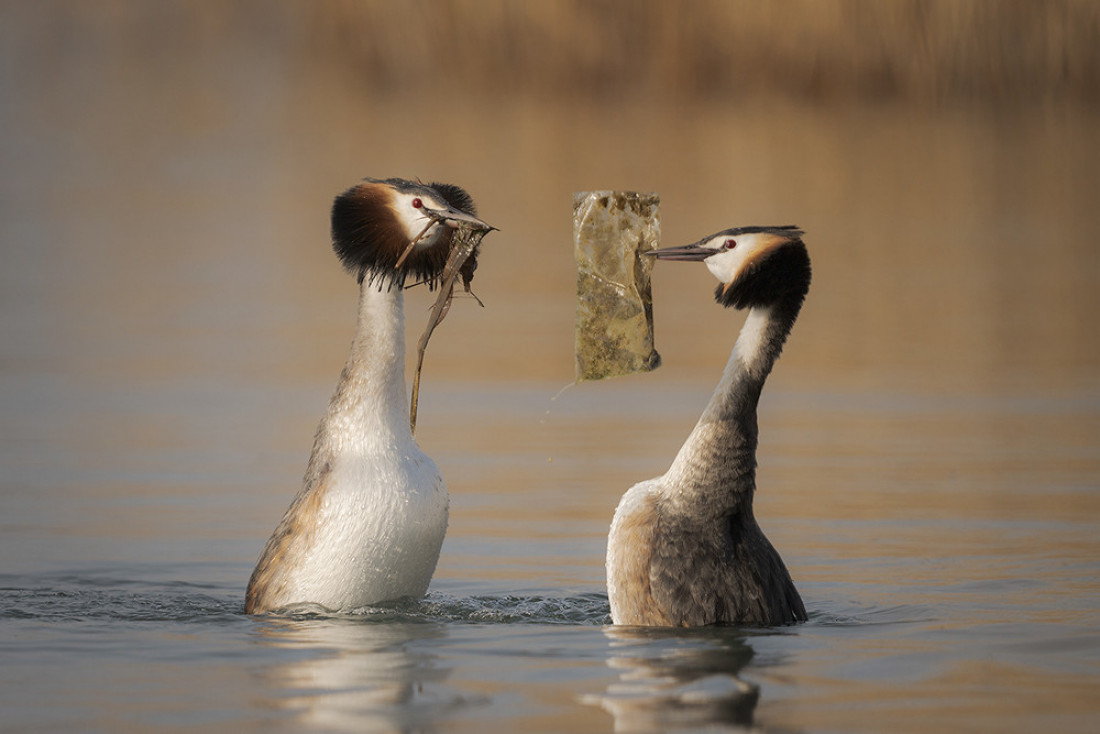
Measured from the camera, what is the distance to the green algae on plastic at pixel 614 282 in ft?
33.3

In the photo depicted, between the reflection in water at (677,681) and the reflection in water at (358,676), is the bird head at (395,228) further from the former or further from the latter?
the reflection in water at (677,681)

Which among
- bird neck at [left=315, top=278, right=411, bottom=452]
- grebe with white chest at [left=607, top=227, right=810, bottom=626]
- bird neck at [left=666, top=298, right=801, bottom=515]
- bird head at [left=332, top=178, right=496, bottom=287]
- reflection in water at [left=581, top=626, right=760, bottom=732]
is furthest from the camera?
bird head at [left=332, top=178, right=496, bottom=287]

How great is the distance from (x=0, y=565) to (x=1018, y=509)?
5.89 meters

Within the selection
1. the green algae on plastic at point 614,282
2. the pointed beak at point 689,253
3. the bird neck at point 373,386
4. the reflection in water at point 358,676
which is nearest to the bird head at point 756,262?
the pointed beak at point 689,253

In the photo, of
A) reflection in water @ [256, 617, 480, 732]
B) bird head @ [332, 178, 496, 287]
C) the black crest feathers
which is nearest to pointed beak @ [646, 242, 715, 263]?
bird head @ [332, 178, 496, 287]

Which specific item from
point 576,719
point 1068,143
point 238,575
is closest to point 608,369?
point 238,575

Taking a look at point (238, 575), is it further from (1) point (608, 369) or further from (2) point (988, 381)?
(2) point (988, 381)

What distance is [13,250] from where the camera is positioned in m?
27.9

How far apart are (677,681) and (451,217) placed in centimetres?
276

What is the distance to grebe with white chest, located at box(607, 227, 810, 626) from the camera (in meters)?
9.28

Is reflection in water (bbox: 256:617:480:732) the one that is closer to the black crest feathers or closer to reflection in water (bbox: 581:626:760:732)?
reflection in water (bbox: 581:626:760:732)

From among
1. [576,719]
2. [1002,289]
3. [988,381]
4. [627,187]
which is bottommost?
[576,719]

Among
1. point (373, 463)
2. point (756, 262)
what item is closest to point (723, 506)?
point (756, 262)

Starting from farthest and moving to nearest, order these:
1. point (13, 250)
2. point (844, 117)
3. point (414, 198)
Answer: point (844, 117), point (13, 250), point (414, 198)
